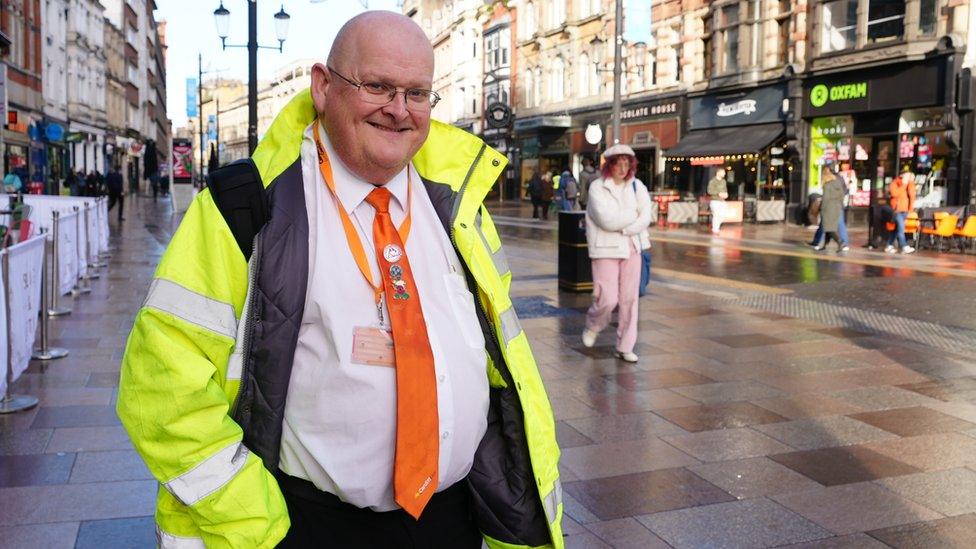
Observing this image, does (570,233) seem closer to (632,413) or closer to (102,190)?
(632,413)

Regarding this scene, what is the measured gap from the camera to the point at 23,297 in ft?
21.6

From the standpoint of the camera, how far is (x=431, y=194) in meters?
2.19

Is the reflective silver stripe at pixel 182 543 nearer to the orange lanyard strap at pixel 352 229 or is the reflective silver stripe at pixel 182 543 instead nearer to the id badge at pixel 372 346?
the id badge at pixel 372 346

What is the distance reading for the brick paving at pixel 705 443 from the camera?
4.09m

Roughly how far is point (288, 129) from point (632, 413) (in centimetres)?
442

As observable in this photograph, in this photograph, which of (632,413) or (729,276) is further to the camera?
(729,276)

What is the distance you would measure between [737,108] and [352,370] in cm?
3119

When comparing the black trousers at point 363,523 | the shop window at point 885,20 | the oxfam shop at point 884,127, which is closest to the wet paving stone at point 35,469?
the black trousers at point 363,523

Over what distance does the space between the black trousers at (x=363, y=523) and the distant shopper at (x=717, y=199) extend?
2272 centimetres

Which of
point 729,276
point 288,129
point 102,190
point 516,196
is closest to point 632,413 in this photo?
point 288,129

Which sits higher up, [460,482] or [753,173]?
[753,173]

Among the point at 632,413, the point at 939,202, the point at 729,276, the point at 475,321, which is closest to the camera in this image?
the point at 475,321

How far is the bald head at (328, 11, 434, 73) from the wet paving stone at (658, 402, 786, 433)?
165 inches

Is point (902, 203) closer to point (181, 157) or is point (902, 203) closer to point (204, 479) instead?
point (204, 479)
